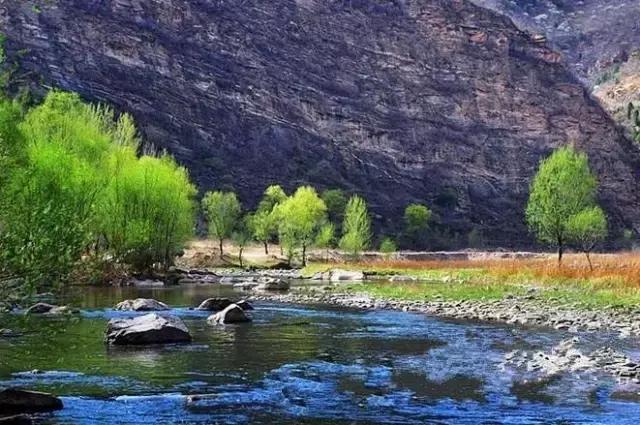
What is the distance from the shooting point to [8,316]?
28438 mm

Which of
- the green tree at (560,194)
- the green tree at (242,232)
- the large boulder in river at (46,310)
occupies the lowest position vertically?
the large boulder in river at (46,310)

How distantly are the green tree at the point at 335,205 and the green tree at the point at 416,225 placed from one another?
1861cm

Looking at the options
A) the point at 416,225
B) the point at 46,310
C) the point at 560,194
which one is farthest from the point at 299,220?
the point at 416,225

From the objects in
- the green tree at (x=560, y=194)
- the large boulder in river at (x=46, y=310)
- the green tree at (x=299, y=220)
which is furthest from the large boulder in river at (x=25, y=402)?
the green tree at (x=299, y=220)

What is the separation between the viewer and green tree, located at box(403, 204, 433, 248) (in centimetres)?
17625

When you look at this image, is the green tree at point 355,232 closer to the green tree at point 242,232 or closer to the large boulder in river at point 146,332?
the green tree at point 242,232

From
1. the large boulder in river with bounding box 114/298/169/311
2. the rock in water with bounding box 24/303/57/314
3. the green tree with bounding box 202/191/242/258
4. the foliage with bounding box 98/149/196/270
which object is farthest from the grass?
the green tree with bounding box 202/191/242/258

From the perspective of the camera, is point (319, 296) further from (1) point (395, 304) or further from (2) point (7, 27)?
(2) point (7, 27)

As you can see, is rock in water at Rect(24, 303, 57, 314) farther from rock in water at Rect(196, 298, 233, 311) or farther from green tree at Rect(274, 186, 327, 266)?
green tree at Rect(274, 186, 327, 266)

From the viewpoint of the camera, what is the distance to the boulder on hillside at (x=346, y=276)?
6925 cm

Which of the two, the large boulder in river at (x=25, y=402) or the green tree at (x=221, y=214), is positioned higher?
the green tree at (x=221, y=214)

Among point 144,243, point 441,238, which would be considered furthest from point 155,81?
point 144,243

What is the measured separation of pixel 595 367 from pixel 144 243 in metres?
44.9

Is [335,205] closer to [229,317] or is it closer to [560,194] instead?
[560,194]
